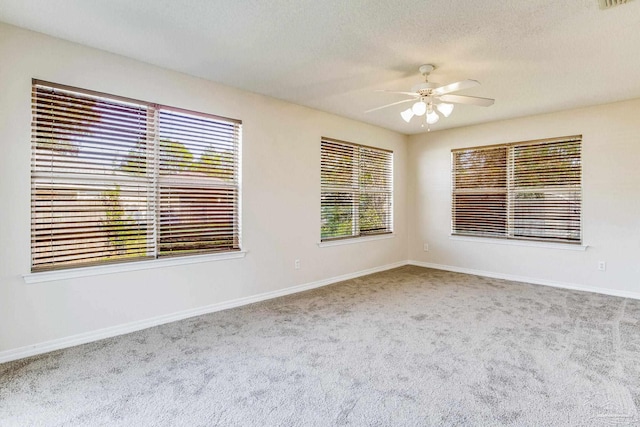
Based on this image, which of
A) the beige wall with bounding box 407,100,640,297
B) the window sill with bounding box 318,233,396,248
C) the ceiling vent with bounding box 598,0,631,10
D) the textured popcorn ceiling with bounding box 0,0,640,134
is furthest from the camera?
the window sill with bounding box 318,233,396,248

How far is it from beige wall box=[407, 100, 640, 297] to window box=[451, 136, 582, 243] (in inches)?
5.2

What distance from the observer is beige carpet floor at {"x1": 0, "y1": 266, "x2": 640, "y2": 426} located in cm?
186

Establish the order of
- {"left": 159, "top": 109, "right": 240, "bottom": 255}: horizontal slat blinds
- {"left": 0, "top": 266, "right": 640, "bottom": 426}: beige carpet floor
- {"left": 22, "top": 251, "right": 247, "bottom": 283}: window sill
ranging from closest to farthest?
{"left": 0, "top": 266, "right": 640, "bottom": 426}: beige carpet floor
{"left": 22, "top": 251, "right": 247, "bottom": 283}: window sill
{"left": 159, "top": 109, "right": 240, "bottom": 255}: horizontal slat blinds

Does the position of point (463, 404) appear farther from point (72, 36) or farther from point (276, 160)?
point (72, 36)

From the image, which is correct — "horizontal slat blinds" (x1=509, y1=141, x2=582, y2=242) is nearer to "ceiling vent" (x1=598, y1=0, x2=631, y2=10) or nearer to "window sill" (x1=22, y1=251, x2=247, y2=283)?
"ceiling vent" (x1=598, y1=0, x2=631, y2=10)

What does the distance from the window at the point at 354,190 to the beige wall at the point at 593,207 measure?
129 centimetres

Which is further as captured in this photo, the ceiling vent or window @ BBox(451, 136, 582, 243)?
window @ BBox(451, 136, 582, 243)

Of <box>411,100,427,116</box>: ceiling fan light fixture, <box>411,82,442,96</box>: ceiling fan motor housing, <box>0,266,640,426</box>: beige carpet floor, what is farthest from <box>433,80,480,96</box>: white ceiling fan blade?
<box>0,266,640,426</box>: beige carpet floor

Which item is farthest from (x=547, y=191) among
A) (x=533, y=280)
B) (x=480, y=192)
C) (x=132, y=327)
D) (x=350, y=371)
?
(x=132, y=327)

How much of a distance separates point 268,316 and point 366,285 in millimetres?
1778

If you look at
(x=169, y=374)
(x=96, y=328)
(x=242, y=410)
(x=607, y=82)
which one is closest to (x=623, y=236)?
(x=607, y=82)

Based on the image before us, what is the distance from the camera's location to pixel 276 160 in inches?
165

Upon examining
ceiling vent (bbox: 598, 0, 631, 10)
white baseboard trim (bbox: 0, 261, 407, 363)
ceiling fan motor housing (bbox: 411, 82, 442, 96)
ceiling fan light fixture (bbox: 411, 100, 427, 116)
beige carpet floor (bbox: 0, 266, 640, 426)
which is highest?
A: ceiling vent (bbox: 598, 0, 631, 10)

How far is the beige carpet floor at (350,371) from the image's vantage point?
6.12 feet
